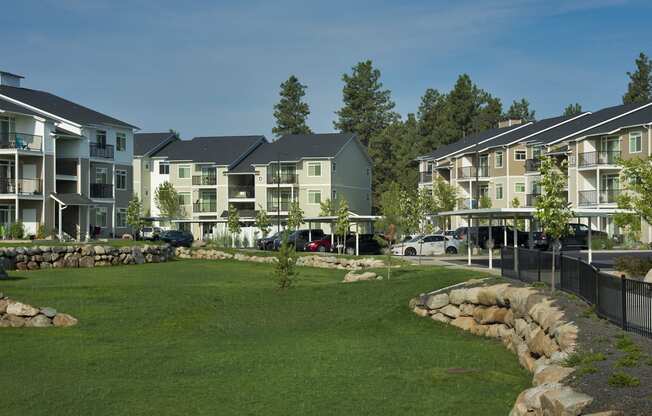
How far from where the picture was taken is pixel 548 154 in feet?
213

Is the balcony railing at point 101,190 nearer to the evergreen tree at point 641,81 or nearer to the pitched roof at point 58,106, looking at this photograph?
the pitched roof at point 58,106

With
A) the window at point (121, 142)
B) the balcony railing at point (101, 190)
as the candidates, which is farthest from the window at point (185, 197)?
the balcony railing at point (101, 190)

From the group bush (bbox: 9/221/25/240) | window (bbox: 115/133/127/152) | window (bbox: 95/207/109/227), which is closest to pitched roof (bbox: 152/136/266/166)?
window (bbox: 115/133/127/152)

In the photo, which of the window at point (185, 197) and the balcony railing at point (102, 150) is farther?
the window at point (185, 197)

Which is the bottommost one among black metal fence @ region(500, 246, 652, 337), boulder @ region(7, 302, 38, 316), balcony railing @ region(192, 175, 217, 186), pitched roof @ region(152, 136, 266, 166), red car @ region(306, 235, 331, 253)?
boulder @ region(7, 302, 38, 316)

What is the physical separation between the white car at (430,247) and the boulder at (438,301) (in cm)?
3252

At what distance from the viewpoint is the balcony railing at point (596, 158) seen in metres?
64.4

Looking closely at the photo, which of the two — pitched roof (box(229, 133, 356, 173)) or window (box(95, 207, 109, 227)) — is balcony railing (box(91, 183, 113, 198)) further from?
pitched roof (box(229, 133, 356, 173))

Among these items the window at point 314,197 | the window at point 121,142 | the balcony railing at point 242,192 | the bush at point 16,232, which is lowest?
the bush at point 16,232

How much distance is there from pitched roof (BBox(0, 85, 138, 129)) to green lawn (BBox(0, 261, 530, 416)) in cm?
3781

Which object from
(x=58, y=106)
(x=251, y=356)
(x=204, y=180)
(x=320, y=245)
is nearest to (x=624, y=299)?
(x=251, y=356)

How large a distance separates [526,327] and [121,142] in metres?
55.2

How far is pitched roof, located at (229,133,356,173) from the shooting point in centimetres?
8169

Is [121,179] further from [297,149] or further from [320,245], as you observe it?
[297,149]
